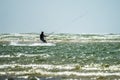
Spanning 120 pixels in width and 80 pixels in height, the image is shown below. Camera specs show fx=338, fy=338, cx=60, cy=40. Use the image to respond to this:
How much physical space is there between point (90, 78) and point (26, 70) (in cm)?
700

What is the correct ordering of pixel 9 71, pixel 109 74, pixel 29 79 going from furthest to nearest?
pixel 9 71 < pixel 109 74 < pixel 29 79

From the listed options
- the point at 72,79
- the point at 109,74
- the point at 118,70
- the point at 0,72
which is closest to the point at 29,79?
the point at 72,79

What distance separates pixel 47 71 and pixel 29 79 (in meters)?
5.00

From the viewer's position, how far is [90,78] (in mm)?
24859

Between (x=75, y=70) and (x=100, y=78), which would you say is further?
(x=75, y=70)

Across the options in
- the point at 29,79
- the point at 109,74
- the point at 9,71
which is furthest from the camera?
the point at 9,71

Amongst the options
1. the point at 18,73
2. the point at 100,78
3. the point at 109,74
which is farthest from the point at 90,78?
the point at 18,73

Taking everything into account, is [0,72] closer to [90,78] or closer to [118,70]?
[90,78]

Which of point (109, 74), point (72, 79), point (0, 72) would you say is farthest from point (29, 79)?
point (109, 74)

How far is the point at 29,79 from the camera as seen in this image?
79.5ft

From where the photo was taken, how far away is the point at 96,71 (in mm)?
28672

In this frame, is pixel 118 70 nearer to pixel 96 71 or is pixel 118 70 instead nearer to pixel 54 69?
pixel 96 71

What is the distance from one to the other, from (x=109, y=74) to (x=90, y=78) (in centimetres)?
273

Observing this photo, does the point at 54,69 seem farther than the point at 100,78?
Yes
